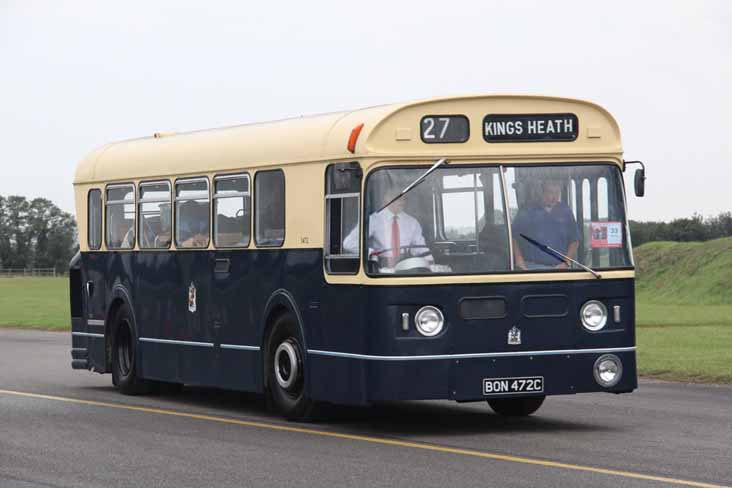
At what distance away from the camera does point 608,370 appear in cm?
1405

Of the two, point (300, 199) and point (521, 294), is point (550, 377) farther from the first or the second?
point (300, 199)

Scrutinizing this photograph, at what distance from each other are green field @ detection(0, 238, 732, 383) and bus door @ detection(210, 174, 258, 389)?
6.90 metres

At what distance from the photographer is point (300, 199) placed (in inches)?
587

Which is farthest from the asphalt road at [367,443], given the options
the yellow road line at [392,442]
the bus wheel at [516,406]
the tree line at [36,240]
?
the tree line at [36,240]

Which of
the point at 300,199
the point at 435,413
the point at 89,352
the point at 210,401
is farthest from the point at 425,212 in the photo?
the point at 89,352

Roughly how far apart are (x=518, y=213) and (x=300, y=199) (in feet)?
6.77

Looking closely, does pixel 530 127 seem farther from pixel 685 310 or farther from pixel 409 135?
pixel 685 310

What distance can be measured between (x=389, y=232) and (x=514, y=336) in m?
1.32

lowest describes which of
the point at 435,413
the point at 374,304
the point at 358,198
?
the point at 435,413

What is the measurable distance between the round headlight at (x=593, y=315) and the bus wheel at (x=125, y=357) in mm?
6330

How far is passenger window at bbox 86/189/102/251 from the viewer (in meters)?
19.7

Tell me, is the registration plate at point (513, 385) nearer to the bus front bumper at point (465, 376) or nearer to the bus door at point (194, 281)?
the bus front bumper at point (465, 376)

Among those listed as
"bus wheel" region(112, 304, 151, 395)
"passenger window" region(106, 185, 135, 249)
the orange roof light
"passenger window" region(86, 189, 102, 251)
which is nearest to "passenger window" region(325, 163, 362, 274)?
the orange roof light

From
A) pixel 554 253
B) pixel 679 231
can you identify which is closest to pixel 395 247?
pixel 554 253
